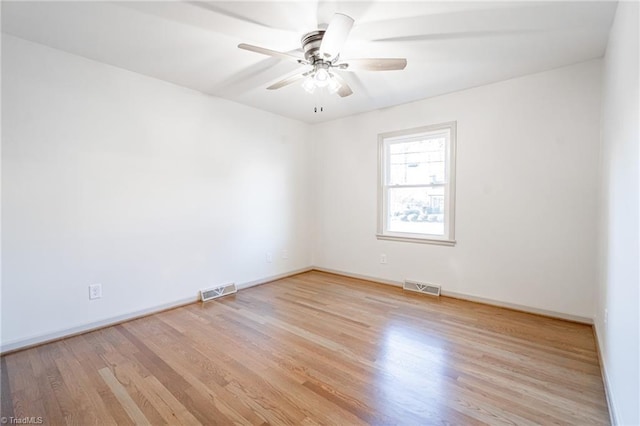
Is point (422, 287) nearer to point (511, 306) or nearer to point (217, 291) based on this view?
point (511, 306)

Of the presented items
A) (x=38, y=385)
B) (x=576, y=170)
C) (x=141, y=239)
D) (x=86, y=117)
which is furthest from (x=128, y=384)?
(x=576, y=170)

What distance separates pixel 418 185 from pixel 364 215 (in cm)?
92

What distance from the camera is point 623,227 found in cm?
153

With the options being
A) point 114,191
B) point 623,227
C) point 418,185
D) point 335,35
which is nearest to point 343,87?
point 335,35

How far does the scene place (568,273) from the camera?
2.82 metres

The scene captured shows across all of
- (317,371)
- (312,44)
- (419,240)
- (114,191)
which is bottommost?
(317,371)

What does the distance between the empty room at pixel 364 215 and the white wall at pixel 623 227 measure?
0.10 feet

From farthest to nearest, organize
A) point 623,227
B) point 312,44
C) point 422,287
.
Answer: point 422,287 → point 312,44 → point 623,227

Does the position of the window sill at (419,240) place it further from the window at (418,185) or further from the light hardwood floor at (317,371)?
the light hardwood floor at (317,371)

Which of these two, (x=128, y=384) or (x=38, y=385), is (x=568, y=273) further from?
(x=38, y=385)

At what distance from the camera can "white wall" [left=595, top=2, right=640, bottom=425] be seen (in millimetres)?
1257

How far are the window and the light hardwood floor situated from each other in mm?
1143

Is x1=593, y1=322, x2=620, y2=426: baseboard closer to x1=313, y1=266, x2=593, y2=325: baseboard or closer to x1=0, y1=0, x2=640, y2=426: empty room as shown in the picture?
x1=0, y1=0, x2=640, y2=426: empty room

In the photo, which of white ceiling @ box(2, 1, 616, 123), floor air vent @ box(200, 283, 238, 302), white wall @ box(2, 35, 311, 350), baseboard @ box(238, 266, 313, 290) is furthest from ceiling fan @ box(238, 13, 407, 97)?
baseboard @ box(238, 266, 313, 290)
